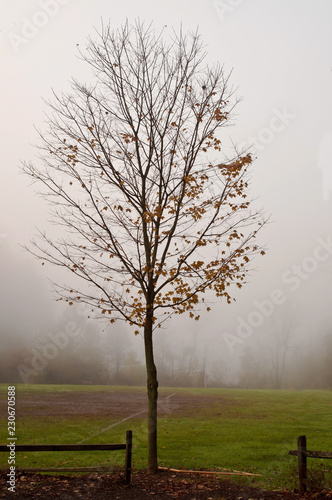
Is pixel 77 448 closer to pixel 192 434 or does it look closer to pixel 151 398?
pixel 151 398

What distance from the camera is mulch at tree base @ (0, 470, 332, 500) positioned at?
10625 mm

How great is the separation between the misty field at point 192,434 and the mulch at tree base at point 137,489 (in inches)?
48.2

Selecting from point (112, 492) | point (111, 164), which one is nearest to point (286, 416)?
point (112, 492)

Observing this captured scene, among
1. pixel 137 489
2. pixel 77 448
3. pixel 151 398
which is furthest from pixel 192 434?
pixel 77 448

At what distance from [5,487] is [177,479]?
4923 millimetres

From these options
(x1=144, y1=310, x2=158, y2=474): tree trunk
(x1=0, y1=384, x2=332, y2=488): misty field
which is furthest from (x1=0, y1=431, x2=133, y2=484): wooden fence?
(x1=0, y1=384, x2=332, y2=488): misty field

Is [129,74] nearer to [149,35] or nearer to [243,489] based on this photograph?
[149,35]

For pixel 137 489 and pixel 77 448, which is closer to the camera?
pixel 77 448

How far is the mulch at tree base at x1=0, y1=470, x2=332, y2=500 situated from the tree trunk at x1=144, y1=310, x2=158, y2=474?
483 mm

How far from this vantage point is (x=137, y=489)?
1137cm

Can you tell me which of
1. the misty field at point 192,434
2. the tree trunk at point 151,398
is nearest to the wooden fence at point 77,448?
the tree trunk at point 151,398

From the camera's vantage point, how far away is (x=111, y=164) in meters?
14.6

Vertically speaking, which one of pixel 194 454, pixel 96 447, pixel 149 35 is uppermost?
pixel 149 35

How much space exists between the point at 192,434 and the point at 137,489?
33.7 feet
